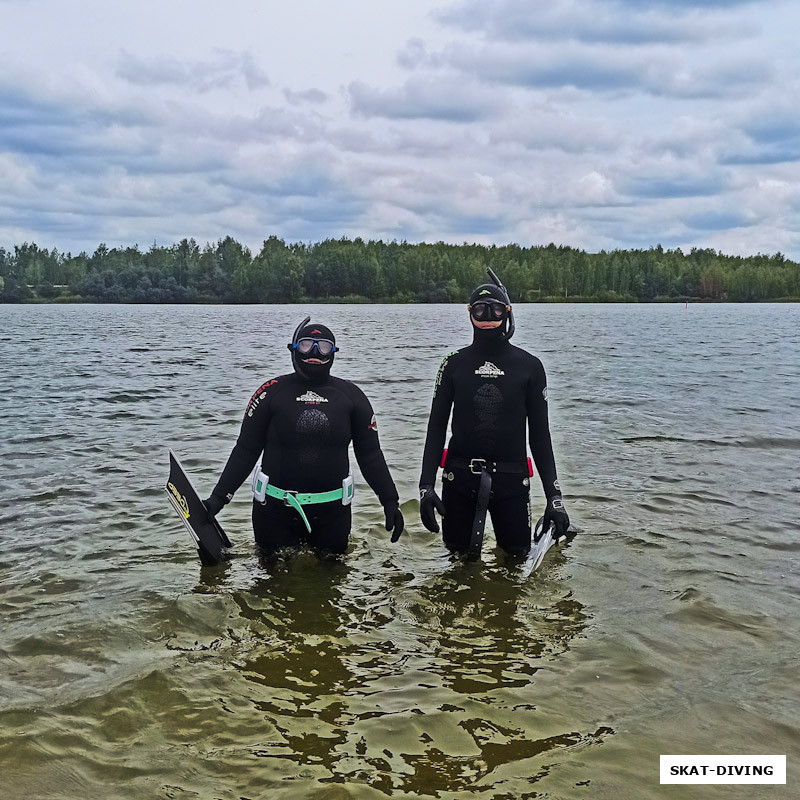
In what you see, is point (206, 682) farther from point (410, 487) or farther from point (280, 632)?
point (410, 487)

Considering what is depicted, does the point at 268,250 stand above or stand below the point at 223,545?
above

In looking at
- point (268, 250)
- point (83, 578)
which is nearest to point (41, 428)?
point (83, 578)

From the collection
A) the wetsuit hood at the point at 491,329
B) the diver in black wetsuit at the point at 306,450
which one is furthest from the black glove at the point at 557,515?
the wetsuit hood at the point at 491,329

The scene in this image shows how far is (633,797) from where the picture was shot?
3.94m

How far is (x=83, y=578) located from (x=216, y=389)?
1564 centimetres

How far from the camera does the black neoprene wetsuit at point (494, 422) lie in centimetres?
661

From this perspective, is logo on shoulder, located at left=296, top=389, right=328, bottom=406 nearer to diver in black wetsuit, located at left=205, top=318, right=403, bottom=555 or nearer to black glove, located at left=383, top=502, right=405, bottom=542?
diver in black wetsuit, located at left=205, top=318, right=403, bottom=555

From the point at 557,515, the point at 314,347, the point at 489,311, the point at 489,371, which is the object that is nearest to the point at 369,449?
the point at 314,347

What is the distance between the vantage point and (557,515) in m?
6.48

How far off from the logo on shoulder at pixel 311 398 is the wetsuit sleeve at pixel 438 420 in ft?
3.10

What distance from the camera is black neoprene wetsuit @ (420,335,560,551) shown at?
6605 millimetres

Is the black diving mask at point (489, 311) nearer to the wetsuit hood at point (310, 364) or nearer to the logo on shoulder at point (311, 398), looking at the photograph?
the wetsuit hood at point (310, 364)

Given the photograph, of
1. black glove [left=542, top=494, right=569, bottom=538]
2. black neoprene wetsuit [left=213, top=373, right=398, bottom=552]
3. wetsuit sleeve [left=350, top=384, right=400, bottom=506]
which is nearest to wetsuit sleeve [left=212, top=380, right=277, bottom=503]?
black neoprene wetsuit [left=213, top=373, right=398, bottom=552]

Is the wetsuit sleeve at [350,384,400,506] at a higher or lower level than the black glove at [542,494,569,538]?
higher
